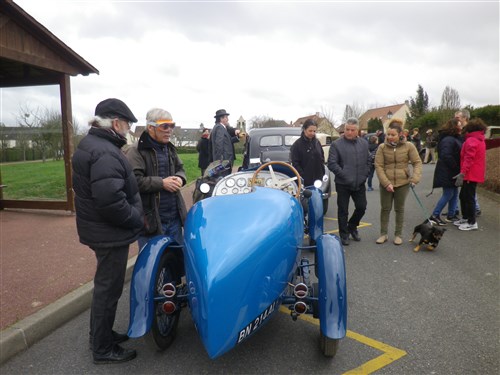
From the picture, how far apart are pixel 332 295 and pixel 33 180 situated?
8.43 metres

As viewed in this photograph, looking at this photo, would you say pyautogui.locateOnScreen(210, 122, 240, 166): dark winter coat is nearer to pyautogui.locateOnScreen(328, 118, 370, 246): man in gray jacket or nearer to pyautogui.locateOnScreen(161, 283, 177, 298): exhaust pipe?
pyautogui.locateOnScreen(328, 118, 370, 246): man in gray jacket

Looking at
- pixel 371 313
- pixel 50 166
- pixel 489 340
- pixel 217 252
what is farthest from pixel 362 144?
pixel 50 166

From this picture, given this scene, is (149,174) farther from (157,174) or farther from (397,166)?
(397,166)

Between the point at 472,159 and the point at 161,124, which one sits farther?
the point at 472,159

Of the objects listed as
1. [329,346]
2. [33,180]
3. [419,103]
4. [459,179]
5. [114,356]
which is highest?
[419,103]

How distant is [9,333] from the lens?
2936mm

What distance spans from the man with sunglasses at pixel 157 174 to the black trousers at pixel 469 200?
506 cm

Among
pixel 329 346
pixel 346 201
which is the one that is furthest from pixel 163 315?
pixel 346 201

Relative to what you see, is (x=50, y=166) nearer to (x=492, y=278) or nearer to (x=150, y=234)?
(x=150, y=234)

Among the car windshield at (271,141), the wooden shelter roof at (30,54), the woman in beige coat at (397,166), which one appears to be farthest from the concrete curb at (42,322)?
the car windshield at (271,141)

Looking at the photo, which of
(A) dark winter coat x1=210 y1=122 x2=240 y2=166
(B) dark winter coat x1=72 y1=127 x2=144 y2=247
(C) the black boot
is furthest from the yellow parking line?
(A) dark winter coat x1=210 y1=122 x2=240 y2=166

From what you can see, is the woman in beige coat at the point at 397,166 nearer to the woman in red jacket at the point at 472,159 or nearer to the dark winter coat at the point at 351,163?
the dark winter coat at the point at 351,163

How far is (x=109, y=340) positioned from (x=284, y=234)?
1.62 metres

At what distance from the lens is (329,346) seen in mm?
2656
